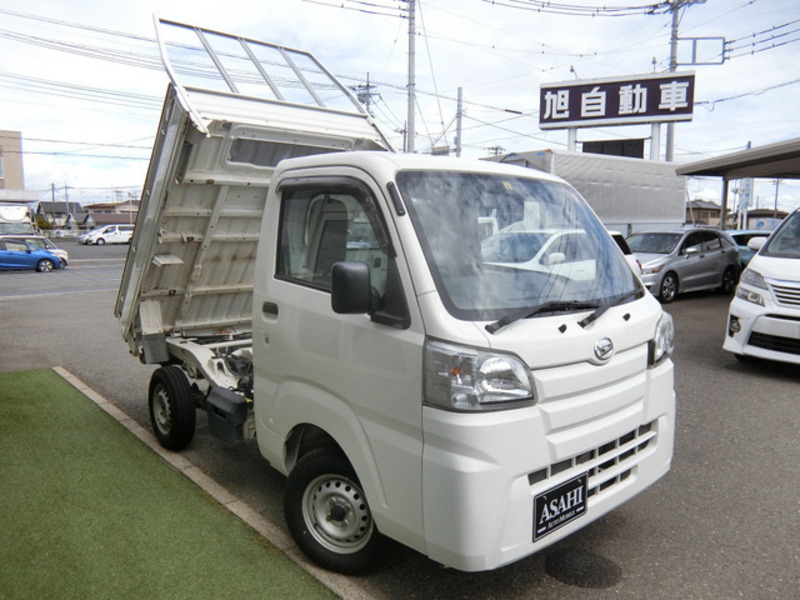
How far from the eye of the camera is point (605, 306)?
9.36 ft

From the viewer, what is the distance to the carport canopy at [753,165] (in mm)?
11712

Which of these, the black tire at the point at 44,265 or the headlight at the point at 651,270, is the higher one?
the headlight at the point at 651,270

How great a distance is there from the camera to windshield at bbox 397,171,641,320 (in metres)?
2.65

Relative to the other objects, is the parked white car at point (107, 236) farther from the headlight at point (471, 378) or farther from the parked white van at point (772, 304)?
the headlight at point (471, 378)

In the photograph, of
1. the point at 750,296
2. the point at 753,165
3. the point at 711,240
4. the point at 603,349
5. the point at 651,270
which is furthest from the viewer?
→ the point at 753,165

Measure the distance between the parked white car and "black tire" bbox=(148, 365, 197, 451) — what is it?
152 feet

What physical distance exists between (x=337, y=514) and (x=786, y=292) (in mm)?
5554

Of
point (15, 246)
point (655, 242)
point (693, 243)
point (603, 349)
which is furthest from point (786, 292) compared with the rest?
point (15, 246)

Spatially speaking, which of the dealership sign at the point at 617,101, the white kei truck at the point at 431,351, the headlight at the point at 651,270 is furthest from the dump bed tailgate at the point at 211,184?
the dealership sign at the point at 617,101

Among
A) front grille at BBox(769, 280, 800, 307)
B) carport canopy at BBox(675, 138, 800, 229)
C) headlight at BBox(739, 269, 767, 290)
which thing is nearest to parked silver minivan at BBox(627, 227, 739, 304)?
carport canopy at BBox(675, 138, 800, 229)

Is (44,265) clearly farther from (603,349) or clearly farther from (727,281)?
(603,349)

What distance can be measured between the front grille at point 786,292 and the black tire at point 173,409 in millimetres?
5902

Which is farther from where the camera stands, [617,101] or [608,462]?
[617,101]

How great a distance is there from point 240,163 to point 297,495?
234cm
